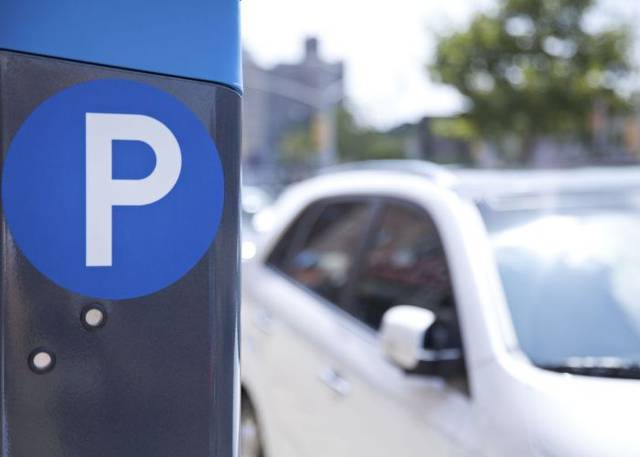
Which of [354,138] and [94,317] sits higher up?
[354,138]

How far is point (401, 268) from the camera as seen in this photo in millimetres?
3273

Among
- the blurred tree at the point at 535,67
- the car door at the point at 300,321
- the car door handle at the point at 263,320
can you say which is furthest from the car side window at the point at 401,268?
the blurred tree at the point at 535,67

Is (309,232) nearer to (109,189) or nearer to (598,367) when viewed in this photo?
(598,367)

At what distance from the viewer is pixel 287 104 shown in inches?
4316

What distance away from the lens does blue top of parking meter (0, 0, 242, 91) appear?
1.46 metres

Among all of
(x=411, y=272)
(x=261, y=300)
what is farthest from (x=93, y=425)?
(x=261, y=300)

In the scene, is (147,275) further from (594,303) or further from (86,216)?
(594,303)

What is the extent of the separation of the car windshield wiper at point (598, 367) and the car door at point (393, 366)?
268mm

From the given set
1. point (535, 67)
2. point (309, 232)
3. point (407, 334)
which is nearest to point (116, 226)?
point (407, 334)

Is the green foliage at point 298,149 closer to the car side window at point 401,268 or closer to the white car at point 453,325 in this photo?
the white car at point 453,325

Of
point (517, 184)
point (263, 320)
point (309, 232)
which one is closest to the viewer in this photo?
point (517, 184)

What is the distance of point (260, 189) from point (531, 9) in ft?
27.1

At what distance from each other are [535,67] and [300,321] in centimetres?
2073

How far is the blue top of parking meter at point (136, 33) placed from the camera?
1.46m
